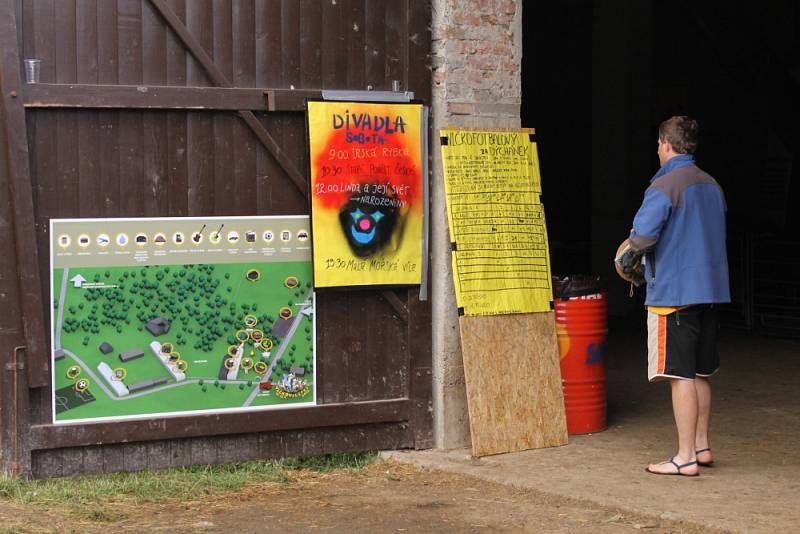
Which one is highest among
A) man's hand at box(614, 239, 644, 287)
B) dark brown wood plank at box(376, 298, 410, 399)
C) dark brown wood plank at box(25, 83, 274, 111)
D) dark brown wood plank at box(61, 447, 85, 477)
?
dark brown wood plank at box(25, 83, 274, 111)

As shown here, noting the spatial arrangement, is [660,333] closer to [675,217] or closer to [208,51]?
[675,217]

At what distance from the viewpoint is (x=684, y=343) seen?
21.7ft

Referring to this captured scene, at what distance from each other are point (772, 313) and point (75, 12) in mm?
9325

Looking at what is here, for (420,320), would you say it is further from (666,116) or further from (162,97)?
(666,116)

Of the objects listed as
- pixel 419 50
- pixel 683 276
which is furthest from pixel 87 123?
pixel 683 276

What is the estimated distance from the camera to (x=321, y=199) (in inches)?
277

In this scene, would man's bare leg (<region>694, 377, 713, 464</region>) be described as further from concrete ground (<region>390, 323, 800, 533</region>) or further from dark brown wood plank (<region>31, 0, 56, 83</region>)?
dark brown wood plank (<region>31, 0, 56, 83</region>)

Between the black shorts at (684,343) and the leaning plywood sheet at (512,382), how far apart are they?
3.17ft

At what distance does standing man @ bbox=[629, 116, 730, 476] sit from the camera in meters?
6.61

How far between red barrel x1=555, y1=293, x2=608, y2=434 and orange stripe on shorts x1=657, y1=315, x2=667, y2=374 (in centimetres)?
115

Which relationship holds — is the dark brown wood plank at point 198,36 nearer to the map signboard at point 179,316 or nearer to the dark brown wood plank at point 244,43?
the dark brown wood plank at point 244,43

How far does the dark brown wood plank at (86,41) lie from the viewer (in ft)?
21.3

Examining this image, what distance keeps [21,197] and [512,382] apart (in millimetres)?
3197

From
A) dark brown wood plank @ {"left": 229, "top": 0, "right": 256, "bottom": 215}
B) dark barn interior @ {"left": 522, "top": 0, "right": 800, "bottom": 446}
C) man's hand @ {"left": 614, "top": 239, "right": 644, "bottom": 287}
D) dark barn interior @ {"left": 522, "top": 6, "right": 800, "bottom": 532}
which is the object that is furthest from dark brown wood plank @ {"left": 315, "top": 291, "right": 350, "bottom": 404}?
dark barn interior @ {"left": 522, "top": 0, "right": 800, "bottom": 446}
